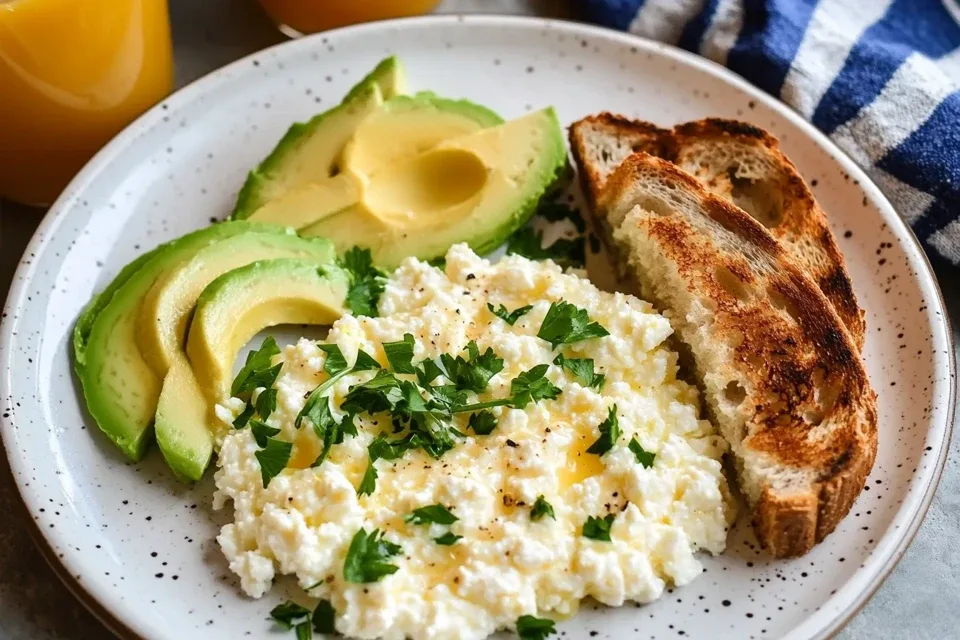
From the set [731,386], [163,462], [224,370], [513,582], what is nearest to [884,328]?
[731,386]

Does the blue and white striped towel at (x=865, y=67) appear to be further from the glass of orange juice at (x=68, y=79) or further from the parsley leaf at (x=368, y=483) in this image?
the parsley leaf at (x=368, y=483)

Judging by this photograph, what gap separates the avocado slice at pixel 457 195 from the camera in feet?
7.93

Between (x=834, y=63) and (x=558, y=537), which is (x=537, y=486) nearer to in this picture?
(x=558, y=537)

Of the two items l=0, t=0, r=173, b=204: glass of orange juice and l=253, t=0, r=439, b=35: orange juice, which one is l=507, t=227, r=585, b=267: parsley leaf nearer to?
l=253, t=0, r=439, b=35: orange juice

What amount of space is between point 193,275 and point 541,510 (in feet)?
3.40

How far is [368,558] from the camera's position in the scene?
179 centimetres

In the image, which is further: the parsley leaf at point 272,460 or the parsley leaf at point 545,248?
the parsley leaf at point 545,248

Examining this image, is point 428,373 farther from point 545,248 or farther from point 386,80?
point 386,80

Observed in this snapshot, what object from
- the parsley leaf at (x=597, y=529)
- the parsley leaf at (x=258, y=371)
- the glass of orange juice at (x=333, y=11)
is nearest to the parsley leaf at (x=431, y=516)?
the parsley leaf at (x=597, y=529)

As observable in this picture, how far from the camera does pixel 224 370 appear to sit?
2.15 metres

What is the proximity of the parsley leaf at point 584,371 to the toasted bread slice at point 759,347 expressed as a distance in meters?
0.27

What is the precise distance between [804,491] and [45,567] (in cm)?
173

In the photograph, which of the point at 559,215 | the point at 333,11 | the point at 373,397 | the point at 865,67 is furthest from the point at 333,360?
the point at 865,67

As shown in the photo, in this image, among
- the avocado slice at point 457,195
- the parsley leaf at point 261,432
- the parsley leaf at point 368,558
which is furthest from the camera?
the avocado slice at point 457,195
